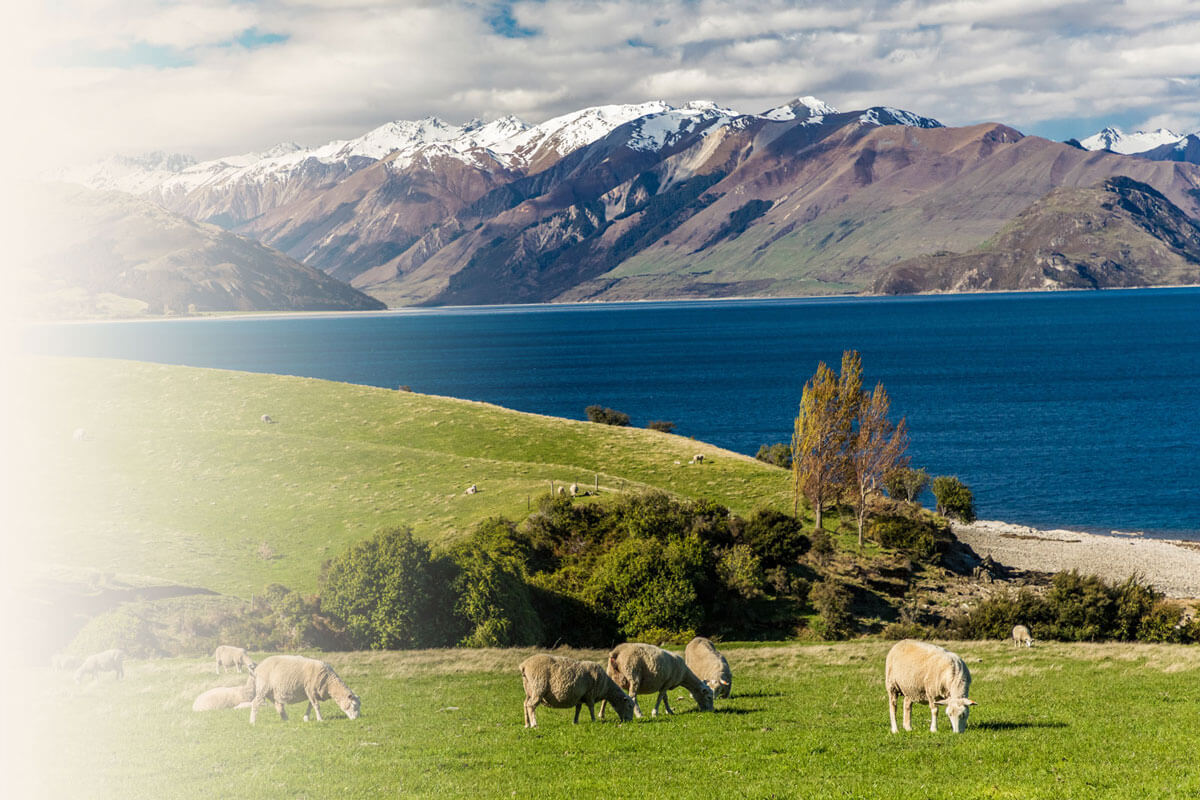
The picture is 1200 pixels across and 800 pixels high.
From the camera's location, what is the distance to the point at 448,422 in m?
106

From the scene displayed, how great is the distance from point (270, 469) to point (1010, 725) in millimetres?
72668

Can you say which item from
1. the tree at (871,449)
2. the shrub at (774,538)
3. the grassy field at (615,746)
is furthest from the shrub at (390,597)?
the tree at (871,449)

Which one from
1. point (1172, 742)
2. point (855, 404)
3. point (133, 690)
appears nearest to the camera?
point (1172, 742)

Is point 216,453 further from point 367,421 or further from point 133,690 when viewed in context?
point 133,690

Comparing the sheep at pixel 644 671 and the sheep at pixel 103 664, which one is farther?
the sheep at pixel 103 664

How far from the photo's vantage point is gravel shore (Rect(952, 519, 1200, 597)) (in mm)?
75750

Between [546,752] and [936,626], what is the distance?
4220 centimetres

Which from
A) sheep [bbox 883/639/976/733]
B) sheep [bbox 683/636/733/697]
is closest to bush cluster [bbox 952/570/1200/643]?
sheep [bbox 683/636/733/697]

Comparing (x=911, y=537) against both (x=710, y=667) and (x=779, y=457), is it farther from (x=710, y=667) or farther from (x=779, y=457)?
(x=710, y=667)

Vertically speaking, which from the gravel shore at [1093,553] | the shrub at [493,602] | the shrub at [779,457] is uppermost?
the shrub at [779,457]

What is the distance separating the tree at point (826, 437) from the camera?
72250 millimetres

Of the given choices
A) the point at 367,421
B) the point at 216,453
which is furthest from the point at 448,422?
the point at 216,453

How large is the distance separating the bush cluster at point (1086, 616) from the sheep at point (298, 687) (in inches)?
1581

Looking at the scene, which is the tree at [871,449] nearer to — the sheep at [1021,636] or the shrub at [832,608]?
the shrub at [832,608]
